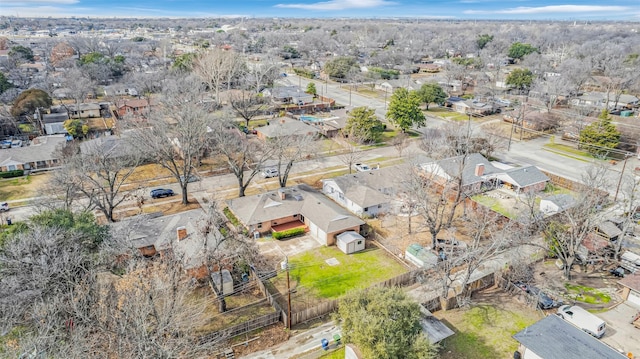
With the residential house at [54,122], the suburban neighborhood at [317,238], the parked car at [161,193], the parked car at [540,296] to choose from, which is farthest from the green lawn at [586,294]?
the residential house at [54,122]

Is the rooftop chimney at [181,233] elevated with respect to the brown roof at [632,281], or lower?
elevated

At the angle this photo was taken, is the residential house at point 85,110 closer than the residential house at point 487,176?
No

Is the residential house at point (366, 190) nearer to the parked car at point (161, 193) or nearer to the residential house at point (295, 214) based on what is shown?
the residential house at point (295, 214)

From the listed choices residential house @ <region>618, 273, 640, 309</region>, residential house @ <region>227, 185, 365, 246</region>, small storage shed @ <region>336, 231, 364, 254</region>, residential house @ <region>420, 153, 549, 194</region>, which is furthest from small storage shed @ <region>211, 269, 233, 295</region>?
residential house @ <region>618, 273, 640, 309</region>

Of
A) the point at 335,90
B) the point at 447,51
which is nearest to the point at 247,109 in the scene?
the point at 335,90

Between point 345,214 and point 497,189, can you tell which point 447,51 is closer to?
point 497,189

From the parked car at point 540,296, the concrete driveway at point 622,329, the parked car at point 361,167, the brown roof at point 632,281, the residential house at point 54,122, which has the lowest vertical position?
the concrete driveway at point 622,329

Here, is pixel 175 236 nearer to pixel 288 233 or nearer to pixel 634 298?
pixel 288 233

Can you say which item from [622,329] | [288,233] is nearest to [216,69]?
[288,233]
